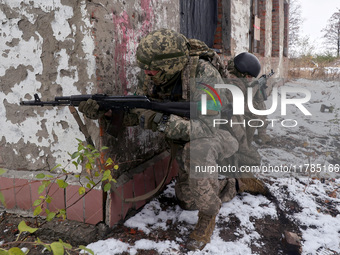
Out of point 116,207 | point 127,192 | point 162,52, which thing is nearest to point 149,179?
point 127,192

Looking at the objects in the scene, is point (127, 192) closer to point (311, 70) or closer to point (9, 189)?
point (9, 189)

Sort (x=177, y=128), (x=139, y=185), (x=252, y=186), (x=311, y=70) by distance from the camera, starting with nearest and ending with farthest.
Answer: (x=177, y=128)
(x=139, y=185)
(x=252, y=186)
(x=311, y=70)

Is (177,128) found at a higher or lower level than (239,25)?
lower

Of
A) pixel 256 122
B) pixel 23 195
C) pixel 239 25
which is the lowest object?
pixel 23 195

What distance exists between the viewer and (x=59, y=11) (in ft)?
6.35

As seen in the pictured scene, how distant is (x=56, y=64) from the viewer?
2.03 metres

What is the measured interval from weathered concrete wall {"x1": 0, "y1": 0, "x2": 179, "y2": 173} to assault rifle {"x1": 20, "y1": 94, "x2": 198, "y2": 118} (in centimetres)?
11

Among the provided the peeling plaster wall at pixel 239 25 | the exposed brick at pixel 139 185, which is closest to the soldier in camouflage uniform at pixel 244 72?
the peeling plaster wall at pixel 239 25

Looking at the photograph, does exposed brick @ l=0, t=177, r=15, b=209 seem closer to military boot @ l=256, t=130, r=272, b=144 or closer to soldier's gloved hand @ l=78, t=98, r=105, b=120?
soldier's gloved hand @ l=78, t=98, r=105, b=120

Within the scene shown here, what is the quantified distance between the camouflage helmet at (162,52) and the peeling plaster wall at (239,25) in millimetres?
2897

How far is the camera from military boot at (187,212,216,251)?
189cm

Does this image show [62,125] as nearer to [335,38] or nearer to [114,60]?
[114,60]

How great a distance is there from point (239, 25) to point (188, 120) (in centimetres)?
369

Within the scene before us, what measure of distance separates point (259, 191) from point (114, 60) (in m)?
1.86
